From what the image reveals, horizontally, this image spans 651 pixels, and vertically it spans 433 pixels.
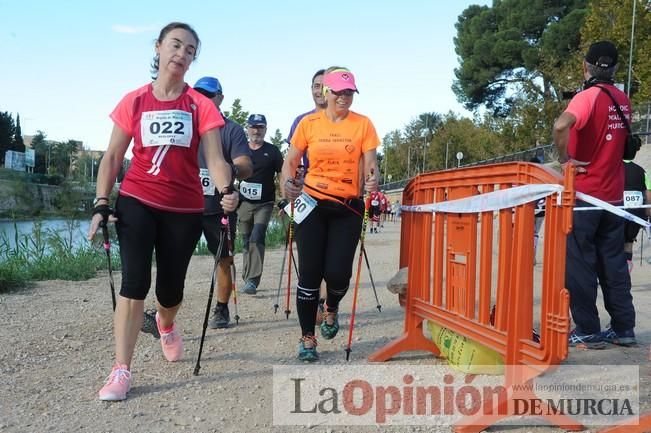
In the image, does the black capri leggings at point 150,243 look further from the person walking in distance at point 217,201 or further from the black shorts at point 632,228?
the black shorts at point 632,228

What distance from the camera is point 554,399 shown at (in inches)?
140

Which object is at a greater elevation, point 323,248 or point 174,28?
point 174,28

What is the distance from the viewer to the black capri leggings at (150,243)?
394cm

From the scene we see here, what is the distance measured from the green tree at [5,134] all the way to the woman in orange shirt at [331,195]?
100.0 meters

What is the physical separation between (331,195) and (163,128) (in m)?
1.35

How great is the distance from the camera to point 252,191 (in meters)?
7.64

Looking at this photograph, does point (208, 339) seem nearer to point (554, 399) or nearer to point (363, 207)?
point (363, 207)

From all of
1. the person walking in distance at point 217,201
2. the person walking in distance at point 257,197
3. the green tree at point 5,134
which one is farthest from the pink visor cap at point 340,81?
the green tree at point 5,134

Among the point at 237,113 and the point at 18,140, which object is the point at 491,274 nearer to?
the point at 237,113

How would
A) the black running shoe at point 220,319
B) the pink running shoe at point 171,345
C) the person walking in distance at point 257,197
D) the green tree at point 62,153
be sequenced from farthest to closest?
1. the green tree at point 62,153
2. the person walking in distance at point 257,197
3. the black running shoe at point 220,319
4. the pink running shoe at point 171,345

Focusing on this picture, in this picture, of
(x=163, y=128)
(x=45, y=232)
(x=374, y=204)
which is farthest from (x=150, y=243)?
(x=45, y=232)

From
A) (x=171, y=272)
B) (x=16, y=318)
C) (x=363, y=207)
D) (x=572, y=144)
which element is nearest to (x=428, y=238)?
(x=363, y=207)

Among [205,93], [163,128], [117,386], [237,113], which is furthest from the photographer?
[237,113]

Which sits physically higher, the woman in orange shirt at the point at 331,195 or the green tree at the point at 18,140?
the green tree at the point at 18,140
